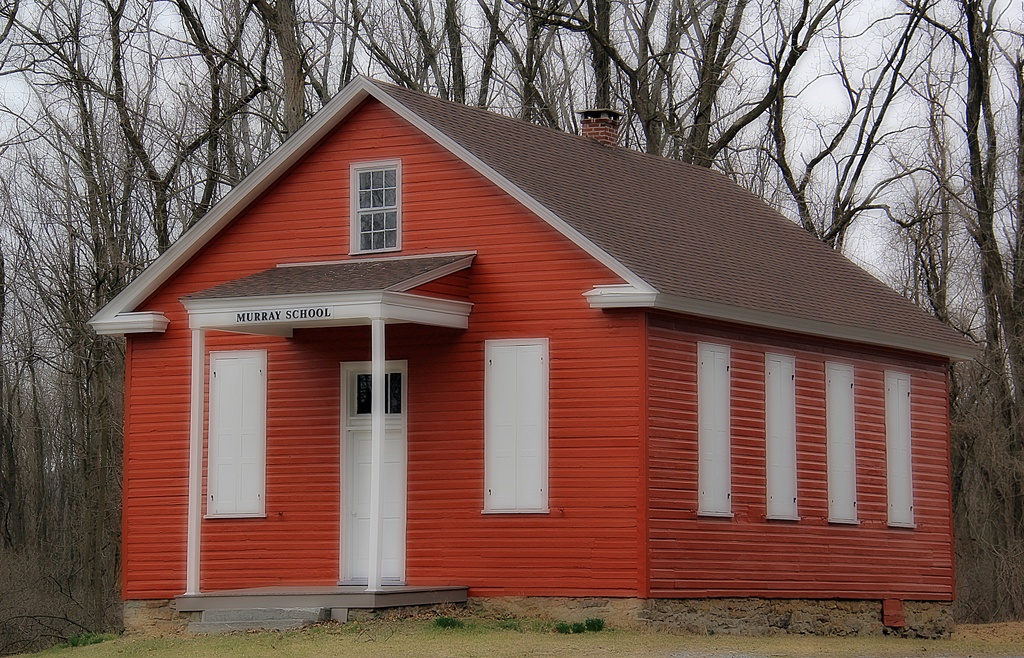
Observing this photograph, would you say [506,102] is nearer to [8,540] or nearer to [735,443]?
[8,540]

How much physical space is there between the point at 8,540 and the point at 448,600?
25966 mm

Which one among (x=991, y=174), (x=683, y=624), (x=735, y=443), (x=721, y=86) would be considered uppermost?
(x=721, y=86)

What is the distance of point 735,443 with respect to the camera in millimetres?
22641

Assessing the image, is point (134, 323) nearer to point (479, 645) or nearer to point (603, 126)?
point (479, 645)

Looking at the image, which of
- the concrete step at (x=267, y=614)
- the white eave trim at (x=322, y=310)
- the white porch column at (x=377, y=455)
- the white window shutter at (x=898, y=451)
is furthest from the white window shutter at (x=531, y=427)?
the white window shutter at (x=898, y=451)

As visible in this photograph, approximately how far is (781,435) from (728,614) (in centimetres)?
285

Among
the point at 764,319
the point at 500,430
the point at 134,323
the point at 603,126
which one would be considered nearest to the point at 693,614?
the point at 500,430

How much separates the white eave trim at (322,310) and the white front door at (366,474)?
1.18m

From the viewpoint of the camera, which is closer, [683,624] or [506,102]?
[683,624]

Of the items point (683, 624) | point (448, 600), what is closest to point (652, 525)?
point (683, 624)

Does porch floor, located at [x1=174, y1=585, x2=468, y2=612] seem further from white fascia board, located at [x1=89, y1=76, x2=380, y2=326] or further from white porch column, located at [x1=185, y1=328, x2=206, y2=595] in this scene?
white fascia board, located at [x1=89, y1=76, x2=380, y2=326]

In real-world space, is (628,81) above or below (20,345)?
above

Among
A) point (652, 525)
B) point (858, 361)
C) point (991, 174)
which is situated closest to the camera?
point (652, 525)

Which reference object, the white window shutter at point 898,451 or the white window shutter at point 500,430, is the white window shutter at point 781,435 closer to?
the white window shutter at point 898,451
